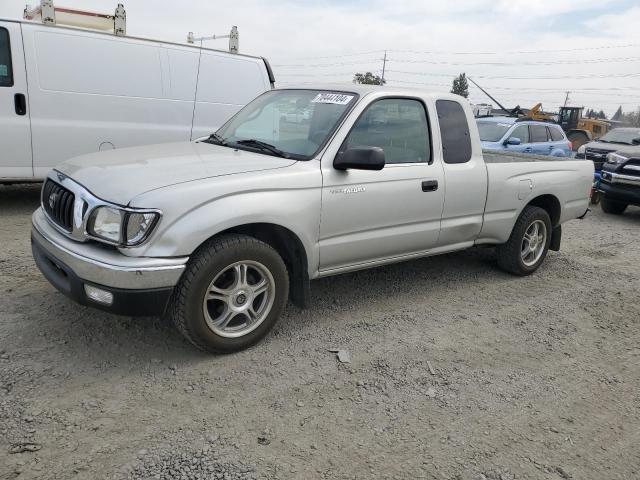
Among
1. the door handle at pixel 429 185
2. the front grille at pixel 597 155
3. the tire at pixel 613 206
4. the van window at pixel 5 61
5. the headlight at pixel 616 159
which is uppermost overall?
the van window at pixel 5 61

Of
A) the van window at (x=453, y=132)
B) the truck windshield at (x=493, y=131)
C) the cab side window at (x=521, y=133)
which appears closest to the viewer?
the van window at (x=453, y=132)

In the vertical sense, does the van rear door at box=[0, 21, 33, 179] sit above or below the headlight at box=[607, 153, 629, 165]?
above

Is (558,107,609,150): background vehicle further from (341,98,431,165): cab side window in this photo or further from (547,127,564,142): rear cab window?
(341,98,431,165): cab side window

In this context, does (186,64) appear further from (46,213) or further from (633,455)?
(633,455)

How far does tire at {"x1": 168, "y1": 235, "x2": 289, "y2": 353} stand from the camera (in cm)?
316

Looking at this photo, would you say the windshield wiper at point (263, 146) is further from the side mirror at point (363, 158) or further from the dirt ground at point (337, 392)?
the dirt ground at point (337, 392)

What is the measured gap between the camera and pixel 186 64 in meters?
7.60

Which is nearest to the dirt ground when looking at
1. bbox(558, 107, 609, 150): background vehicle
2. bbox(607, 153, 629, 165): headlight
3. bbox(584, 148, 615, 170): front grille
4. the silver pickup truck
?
the silver pickup truck

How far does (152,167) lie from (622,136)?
13590mm

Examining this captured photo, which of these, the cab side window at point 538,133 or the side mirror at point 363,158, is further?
the cab side window at point 538,133

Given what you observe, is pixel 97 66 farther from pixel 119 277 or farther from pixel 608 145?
pixel 608 145

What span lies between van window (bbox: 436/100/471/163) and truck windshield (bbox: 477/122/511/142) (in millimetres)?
7146

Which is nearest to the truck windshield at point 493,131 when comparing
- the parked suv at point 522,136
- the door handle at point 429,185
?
the parked suv at point 522,136

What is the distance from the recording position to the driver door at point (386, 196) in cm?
377
